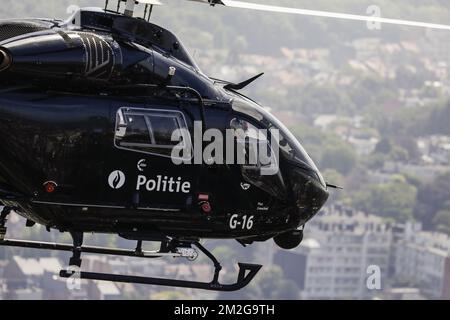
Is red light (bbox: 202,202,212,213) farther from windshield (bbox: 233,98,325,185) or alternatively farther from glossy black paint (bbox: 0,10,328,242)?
windshield (bbox: 233,98,325,185)

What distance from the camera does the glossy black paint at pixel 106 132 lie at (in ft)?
46.7

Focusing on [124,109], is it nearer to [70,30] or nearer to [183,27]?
[70,30]

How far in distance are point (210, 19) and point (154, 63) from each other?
366ft

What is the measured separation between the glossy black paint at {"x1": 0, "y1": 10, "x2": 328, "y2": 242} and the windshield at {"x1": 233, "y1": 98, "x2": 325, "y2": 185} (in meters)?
0.04

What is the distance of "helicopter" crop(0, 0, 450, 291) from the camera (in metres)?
14.3

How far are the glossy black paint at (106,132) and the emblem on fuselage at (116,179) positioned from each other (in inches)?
1.3

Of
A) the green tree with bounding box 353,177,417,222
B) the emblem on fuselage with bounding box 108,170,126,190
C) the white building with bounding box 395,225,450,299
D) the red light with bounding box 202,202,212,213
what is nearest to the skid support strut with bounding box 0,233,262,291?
the red light with bounding box 202,202,212,213

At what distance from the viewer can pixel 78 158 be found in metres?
14.4

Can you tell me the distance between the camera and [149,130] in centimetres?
1471

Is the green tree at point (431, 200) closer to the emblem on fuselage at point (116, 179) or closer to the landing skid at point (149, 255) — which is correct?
the landing skid at point (149, 255)

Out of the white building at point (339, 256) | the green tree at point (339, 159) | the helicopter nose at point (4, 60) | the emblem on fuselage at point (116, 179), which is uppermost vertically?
the green tree at point (339, 159)

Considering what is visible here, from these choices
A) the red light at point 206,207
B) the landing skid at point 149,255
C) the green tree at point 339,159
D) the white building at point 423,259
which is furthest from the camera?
the green tree at point 339,159

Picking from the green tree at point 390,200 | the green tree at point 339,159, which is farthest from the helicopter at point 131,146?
the green tree at point 339,159
